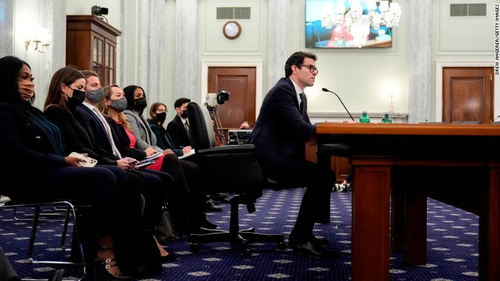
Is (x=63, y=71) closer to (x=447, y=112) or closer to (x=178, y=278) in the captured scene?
(x=178, y=278)

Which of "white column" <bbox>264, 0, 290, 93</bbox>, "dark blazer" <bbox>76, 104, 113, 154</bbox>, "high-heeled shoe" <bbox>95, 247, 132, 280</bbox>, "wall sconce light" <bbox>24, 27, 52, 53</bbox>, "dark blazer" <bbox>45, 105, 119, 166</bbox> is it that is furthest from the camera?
"white column" <bbox>264, 0, 290, 93</bbox>

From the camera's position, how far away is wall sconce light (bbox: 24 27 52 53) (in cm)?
681

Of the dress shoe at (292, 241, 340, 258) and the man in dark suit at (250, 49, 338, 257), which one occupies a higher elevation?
the man in dark suit at (250, 49, 338, 257)

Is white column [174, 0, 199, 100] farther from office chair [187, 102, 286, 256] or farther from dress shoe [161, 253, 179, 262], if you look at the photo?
dress shoe [161, 253, 179, 262]

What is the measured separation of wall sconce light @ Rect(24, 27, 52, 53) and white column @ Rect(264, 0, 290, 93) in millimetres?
5471

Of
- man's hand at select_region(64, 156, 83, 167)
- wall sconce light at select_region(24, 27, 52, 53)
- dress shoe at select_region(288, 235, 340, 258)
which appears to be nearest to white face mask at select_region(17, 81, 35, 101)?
man's hand at select_region(64, 156, 83, 167)

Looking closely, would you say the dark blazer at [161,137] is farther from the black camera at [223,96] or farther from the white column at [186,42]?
the white column at [186,42]

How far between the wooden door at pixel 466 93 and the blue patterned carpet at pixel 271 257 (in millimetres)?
6760

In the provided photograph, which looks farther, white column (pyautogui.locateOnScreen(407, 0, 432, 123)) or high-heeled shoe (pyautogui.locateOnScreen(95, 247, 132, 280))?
white column (pyautogui.locateOnScreen(407, 0, 432, 123))

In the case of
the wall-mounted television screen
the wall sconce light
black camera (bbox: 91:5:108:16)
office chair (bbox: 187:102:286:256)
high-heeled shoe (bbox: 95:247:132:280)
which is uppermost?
the wall-mounted television screen

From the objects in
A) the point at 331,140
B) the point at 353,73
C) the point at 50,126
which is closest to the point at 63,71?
the point at 50,126

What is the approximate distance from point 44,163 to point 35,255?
896 mm

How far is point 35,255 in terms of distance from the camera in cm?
341

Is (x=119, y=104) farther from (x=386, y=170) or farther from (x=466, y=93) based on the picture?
(x=466, y=93)
